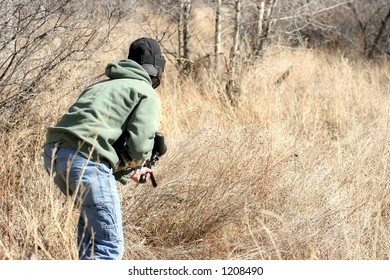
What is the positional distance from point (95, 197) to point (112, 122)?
37cm

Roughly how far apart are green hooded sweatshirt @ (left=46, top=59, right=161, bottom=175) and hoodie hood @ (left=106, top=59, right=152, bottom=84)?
6cm

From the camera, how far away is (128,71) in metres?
3.32

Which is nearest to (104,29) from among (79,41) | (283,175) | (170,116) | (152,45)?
(79,41)

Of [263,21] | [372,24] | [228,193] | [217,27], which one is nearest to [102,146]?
[228,193]

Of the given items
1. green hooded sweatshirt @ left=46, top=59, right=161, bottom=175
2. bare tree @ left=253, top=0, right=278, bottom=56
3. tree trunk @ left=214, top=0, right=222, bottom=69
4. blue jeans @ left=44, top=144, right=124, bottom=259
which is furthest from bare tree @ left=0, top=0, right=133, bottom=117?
bare tree @ left=253, top=0, right=278, bottom=56

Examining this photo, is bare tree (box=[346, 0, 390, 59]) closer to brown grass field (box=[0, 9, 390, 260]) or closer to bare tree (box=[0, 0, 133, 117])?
brown grass field (box=[0, 9, 390, 260])

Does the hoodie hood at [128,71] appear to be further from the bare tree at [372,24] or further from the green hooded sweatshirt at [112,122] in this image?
the bare tree at [372,24]

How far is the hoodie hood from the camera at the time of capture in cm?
331

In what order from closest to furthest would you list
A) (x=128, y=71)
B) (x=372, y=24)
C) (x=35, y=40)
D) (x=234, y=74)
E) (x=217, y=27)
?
1. (x=128, y=71)
2. (x=35, y=40)
3. (x=234, y=74)
4. (x=217, y=27)
5. (x=372, y=24)

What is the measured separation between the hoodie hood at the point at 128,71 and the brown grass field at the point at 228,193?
2.30 feet

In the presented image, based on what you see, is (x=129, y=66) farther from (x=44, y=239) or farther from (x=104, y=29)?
(x=104, y=29)

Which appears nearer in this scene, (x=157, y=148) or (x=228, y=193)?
(x=157, y=148)

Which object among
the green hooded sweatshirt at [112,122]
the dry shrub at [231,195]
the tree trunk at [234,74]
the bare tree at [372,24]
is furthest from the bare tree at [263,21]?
the green hooded sweatshirt at [112,122]

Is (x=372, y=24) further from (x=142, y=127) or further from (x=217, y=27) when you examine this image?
(x=142, y=127)
